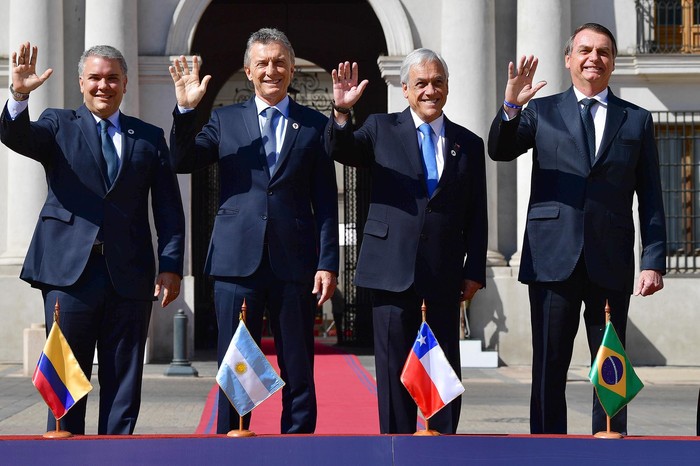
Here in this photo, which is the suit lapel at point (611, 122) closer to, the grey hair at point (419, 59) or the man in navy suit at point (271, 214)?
the grey hair at point (419, 59)

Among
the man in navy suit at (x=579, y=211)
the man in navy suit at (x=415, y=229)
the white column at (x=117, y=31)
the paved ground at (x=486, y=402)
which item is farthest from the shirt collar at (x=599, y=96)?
the white column at (x=117, y=31)

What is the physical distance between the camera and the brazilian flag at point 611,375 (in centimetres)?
600

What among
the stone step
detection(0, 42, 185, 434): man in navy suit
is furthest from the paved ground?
detection(0, 42, 185, 434): man in navy suit

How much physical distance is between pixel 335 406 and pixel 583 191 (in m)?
6.22

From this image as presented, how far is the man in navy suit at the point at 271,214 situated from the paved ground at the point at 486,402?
375 centimetres

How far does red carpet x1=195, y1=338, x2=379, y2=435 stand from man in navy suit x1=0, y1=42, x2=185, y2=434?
216 cm

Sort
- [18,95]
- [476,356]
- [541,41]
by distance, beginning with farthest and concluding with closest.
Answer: [541,41] → [476,356] → [18,95]

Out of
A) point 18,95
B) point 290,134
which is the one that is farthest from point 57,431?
point 290,134

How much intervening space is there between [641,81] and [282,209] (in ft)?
39.9

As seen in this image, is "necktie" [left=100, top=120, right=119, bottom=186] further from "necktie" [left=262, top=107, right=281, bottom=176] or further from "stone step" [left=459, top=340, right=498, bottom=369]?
"stone step" [left=459, top=340, right=498, bottom=369]

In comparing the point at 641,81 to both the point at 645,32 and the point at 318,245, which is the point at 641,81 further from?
the point at 318,245

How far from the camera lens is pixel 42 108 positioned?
56.0ft

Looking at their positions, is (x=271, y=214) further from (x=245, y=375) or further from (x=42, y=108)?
(x=42, y=108)

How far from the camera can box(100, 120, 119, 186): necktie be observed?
6777mm
